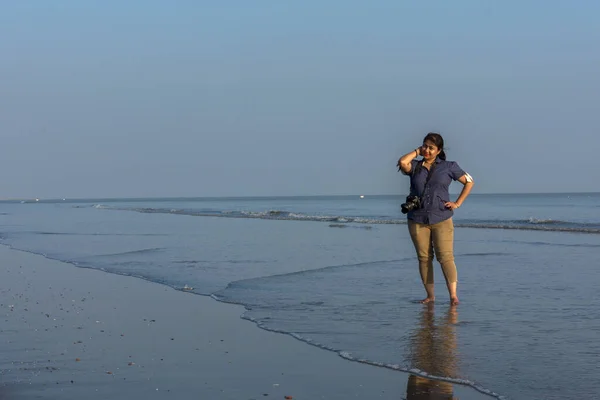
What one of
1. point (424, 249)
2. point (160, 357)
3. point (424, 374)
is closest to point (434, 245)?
point (424, 249)

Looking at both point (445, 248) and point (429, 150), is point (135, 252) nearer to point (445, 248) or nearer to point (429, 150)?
point (445, 248)

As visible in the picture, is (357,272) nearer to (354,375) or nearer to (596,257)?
(596,257)

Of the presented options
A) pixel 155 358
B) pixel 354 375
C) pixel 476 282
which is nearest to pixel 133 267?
pixel 476 282

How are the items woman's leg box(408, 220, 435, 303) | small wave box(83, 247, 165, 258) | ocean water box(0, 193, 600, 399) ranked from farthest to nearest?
1. small wave box(83, 247, 165, 258)
2. woman's leg box(408, 220, 435, 303)
3. ocean water box(0, 193, 600, 399)

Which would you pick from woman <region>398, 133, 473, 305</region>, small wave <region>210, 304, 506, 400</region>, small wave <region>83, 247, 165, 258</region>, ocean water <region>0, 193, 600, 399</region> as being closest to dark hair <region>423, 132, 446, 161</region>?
woman <region>398, 133, 473, 305</region>

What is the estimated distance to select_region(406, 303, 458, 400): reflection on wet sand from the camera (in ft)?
15.8

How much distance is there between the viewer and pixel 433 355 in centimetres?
577

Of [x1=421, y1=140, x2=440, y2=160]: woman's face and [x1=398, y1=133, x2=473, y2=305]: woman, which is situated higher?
[x1=421, y1=140, x2=440, y2=160]: woman's face

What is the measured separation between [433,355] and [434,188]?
2481mm

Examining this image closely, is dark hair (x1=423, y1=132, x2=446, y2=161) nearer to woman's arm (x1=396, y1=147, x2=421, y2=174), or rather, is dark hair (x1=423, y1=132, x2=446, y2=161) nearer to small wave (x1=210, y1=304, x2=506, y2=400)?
woman's arm (x1=396, y1=147, x2=421, y2=174)

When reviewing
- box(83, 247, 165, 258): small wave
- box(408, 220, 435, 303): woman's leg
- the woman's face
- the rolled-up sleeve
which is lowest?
box(83, 247, 165, 258): small wave

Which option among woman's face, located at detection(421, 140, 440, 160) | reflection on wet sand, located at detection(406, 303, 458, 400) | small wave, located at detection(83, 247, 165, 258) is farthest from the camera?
small wave, located at detection(83, 247, 165, 258)

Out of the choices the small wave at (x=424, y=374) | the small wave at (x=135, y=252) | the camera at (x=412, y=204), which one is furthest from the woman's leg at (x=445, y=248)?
the small wave at (x=135, y=252)

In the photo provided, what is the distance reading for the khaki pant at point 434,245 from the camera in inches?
318
